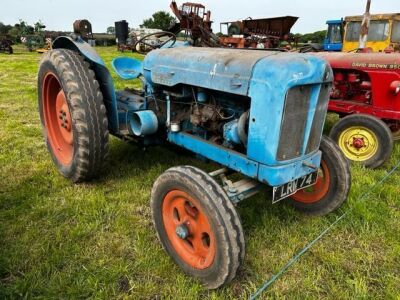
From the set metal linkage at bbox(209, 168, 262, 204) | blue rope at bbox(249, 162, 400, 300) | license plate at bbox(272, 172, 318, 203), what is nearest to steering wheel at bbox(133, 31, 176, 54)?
metal linkage at bbox(209, 168, 262, 204)

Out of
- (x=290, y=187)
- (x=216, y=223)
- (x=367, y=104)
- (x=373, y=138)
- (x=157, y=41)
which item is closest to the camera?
(x=216, y=223)

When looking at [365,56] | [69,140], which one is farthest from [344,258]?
[365,56]

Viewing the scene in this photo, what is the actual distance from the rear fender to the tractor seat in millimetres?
437

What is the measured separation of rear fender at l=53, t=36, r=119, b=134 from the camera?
2.77 metres

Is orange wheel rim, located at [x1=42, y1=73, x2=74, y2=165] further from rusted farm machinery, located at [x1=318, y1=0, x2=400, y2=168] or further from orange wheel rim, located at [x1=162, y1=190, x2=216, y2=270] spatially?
rusted farm machinery, located at [x1=318, y1=0, x2=400, y2=168]

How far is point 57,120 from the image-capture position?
342 cm

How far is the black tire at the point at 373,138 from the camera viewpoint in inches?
141

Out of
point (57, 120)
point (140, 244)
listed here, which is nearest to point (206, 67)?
point (140, 244)

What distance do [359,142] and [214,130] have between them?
2.13 meters

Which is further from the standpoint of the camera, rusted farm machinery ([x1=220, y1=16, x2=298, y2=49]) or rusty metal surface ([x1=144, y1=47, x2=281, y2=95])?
rusted farm machinery ([x1=220, y1=16, x2=298, y2=49])

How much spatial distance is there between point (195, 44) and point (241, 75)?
1439 mm

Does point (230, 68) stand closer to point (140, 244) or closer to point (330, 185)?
point (330, 185)

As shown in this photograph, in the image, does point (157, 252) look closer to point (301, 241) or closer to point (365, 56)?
point (301, 241)

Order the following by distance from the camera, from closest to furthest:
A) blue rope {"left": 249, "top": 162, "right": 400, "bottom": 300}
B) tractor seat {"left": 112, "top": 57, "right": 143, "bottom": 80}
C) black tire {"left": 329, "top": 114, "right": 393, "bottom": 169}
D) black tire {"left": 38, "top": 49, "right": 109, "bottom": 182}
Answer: blue rope {"left": 249, "top": 162, "right": 400, "bottom": 300} → black tire {"left": 38, "top": 49, "right": 109, "bottom": 182} → tractor seat {"left": 112, "top": 57, "right": 143, "bottom": 80} → black tire {"left": 329, "top": 114, "right": 393, "bottom": 169}
